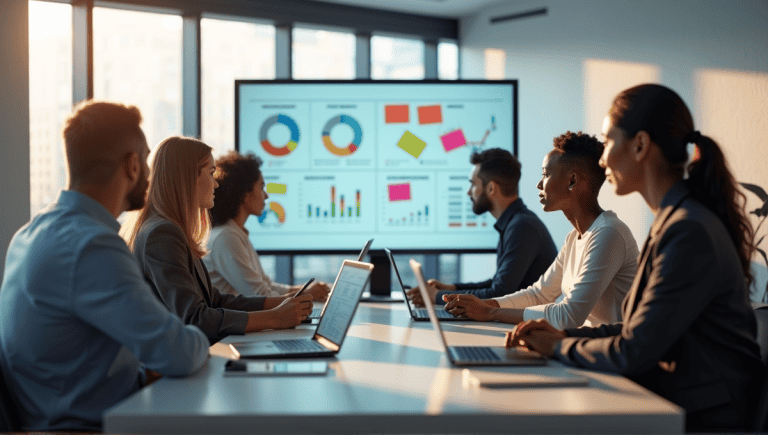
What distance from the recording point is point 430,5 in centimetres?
546

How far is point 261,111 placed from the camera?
3.61 meters

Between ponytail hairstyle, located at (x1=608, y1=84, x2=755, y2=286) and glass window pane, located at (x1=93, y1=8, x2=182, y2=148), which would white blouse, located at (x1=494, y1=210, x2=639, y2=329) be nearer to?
ponytail hairstyle, located at (x1=608, y1=84, x2=755, y2=286)

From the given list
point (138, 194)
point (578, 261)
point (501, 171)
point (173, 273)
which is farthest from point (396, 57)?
point (138, 194)

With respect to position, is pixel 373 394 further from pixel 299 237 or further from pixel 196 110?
pixel 196 110

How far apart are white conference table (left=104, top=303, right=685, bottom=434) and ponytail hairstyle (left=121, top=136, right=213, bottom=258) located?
2.51 ft

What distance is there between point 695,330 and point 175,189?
1.62 metres

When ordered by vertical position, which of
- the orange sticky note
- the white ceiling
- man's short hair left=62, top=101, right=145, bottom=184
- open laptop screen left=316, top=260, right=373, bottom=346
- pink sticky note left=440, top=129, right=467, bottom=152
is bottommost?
open laptop screen left=316, top=260, right=373, bottom=346

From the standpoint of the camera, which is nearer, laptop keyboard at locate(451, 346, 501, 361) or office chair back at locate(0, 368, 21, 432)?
office chair back at locate(0, 368, 21, 432)

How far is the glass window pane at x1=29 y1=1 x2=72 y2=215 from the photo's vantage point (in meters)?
4.02

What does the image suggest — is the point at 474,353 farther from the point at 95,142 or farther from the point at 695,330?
the point at 95,142

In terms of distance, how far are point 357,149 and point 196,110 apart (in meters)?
1.79

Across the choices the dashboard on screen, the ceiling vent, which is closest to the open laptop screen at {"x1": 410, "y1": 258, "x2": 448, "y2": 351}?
the dashboard on screen

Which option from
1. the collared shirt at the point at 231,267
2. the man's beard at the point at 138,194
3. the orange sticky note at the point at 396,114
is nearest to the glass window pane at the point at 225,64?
the orange sticky note at the point at 396,114

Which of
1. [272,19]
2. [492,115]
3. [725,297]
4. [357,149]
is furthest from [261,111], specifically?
[725,297]
